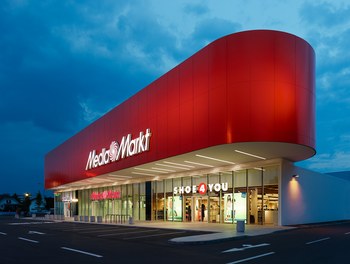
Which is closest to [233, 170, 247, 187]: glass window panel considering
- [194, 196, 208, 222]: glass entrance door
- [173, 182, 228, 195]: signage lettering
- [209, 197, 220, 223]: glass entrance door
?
[173, 182, 228, 195]: signage lettering

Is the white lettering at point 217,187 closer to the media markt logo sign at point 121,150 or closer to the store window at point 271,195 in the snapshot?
the store window at point 271,195

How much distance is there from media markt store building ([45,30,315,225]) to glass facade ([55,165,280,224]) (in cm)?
8

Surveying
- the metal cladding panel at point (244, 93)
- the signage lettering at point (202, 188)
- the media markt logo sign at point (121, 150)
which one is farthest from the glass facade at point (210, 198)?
the metal cladding panel at point (244, 93)

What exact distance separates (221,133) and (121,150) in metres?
15.2

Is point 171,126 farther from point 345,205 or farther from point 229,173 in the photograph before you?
point 345,205

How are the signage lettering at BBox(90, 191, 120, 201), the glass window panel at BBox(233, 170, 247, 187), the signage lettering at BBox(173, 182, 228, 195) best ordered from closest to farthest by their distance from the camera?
1. the glass window panel at BBox(233, 170, 247, 187)
2. the signage lettering at BBox(173, 182, 228, 195)
3. the signage lettering at BBox(90, 191, 120, 201)

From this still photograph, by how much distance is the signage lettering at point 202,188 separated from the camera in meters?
30.5

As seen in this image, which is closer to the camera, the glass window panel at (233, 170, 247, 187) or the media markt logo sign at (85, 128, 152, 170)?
the glass window panel at (233, 170, 247, 187)

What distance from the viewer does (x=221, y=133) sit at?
830 inches

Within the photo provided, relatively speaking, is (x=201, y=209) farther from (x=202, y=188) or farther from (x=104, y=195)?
(x=104, y=195)

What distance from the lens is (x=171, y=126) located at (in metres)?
26.1

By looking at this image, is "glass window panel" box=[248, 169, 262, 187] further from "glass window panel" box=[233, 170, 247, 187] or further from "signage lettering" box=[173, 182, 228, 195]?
"signage lettering" box=[173, 182, 228, 195]

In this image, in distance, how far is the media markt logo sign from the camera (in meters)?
30.0

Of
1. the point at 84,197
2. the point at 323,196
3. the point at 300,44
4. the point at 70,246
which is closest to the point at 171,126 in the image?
the point at 300,44
